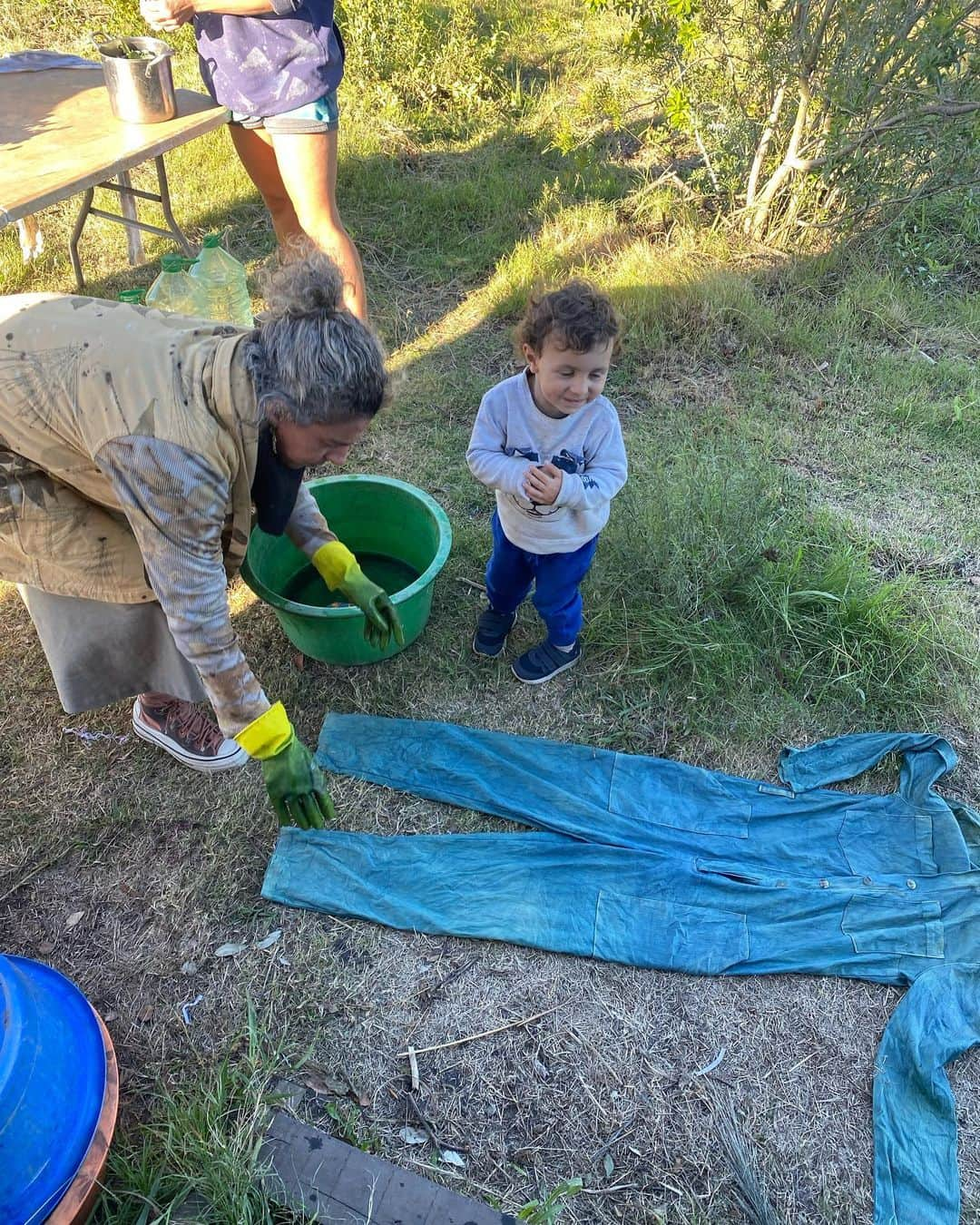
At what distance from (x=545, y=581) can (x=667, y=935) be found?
1.02m

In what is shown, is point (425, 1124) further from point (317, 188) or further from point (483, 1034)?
point (317, 188)

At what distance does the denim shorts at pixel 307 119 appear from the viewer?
2.98 m

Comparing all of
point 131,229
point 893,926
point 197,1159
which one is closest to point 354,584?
point 197,1159

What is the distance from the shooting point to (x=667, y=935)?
210 cm

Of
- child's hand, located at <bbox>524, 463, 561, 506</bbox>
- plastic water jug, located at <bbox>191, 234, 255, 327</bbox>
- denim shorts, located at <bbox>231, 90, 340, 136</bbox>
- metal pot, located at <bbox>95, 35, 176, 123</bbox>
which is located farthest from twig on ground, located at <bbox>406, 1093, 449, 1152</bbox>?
metal pot, located at <bbox>95, 35, 176, 123</bbox>

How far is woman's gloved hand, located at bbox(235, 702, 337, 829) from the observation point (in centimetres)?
178

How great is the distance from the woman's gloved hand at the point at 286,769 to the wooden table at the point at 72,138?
2033 millimetres

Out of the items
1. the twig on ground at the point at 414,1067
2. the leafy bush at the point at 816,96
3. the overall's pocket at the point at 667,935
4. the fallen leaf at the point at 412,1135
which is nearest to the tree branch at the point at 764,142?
the leafy bush at the point at 816,96

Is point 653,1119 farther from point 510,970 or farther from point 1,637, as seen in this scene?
point 1,637

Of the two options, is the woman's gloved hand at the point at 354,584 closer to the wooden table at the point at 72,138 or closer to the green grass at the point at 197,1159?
the green grass at the point at 197,1159

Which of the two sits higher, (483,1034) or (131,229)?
(131,229)

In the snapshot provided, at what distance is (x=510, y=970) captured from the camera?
6.66 ft

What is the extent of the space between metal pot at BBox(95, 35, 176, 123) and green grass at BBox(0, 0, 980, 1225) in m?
1.03

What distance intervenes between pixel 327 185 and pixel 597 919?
285 centimetres
